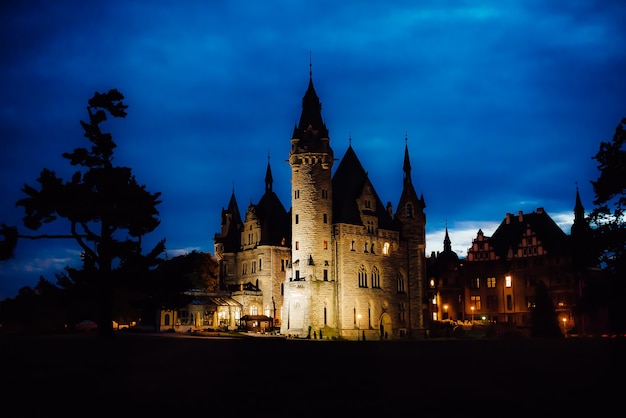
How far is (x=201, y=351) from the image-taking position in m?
33.8

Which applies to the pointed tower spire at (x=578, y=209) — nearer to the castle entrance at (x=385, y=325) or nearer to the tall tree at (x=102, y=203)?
the castle entrance at (x=385, y=325)

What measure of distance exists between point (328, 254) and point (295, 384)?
49006mm

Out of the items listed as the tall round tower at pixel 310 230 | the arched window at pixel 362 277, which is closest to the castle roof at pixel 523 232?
the arched window at pixel 362 277

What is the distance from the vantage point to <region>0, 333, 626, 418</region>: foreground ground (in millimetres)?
16625

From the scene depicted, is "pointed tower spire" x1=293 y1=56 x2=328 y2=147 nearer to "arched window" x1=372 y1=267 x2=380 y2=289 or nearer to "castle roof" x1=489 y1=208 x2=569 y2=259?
"arched window" x1=372 y1=267 x2=380 y2=289

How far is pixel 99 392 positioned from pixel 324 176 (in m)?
53.4

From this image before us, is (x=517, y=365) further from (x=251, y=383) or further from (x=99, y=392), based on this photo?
(x=99, y=392)

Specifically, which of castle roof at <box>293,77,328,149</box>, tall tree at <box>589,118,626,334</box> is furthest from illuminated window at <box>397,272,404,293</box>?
tall tree at <box>589,118,626,334</box>

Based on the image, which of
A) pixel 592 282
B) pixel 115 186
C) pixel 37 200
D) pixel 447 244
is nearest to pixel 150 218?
pixel 115 186

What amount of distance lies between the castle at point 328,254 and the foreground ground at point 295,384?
36.5 metres

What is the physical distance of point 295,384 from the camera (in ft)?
69.3

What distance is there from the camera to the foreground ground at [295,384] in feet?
54.5

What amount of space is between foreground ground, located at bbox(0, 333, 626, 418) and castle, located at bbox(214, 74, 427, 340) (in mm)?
36503

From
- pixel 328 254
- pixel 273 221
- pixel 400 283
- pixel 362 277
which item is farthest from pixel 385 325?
pixel 273 221
